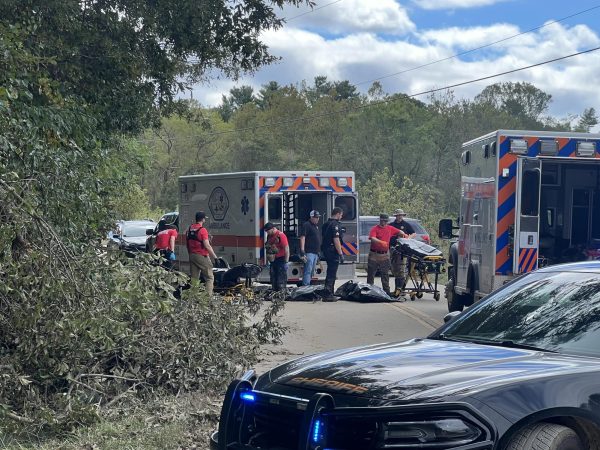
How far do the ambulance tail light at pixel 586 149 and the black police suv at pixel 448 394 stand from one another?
7.73 meters

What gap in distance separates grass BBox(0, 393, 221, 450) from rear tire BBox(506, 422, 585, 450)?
3.13 m

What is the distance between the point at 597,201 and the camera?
15.3 m

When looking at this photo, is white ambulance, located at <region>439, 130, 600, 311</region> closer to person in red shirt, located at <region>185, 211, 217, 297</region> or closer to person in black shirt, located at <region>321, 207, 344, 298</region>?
→ person in black shirt, located at <region>321, 207, 344, 298</region>

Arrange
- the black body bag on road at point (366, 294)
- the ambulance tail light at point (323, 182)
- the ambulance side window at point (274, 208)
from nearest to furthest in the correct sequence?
the black body bag on road at point (366, 294) → the ambulance side window at point (274, 208) → the ambulance tail light at point (323, 182)

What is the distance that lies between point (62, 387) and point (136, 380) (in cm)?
63

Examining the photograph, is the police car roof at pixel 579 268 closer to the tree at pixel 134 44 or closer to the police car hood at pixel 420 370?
the police car hood at pixel 420 370

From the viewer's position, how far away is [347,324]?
48.9ft

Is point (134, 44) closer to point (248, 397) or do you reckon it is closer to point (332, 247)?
point (332, 247)

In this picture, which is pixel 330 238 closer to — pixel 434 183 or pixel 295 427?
pixel 295 427

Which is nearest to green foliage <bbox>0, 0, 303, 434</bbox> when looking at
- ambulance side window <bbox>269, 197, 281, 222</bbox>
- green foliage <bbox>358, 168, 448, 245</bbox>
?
ambulance side window <bbox>269, 197, 281, 222</bbox>

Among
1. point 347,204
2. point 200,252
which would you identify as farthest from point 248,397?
point 347,204

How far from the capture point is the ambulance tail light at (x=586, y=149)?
13.0 metres

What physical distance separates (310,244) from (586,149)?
800 cm

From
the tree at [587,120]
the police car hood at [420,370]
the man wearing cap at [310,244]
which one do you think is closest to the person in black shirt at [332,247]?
the man wearing cap at [310,244]
